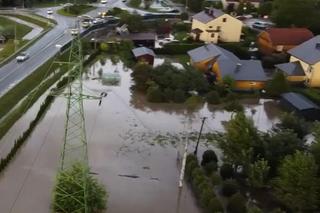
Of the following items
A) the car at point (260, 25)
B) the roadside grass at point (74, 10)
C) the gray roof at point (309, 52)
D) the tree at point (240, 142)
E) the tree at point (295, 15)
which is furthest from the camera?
the roadside grass at point (74, 10)

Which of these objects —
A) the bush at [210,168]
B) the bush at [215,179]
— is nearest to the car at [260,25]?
the bush at [210,168]

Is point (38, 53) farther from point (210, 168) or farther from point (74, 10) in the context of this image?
point (210, 168)

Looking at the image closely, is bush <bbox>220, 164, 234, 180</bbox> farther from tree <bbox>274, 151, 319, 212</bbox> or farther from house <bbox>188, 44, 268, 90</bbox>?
house <bbox>188, 44, 268, 90</bbox>

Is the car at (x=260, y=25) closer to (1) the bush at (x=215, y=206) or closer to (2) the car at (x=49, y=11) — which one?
(2) the car at (x=49, y=11)

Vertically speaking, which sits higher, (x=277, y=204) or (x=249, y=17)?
(x=249, y=17)

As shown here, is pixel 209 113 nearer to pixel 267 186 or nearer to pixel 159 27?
pixel 267 186

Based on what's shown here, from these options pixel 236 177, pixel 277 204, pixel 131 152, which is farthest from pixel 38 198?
pixel 277 204
